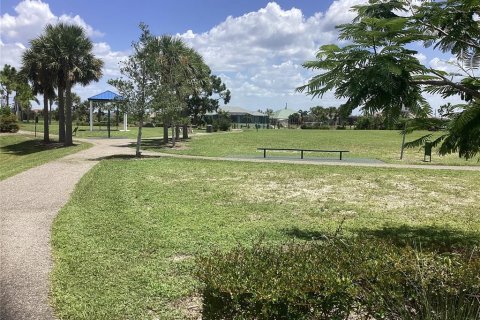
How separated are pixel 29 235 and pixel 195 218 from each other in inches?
113

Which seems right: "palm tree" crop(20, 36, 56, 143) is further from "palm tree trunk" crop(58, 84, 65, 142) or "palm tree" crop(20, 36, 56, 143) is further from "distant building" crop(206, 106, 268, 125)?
"distant building" crop(206, 106, 268, 125)

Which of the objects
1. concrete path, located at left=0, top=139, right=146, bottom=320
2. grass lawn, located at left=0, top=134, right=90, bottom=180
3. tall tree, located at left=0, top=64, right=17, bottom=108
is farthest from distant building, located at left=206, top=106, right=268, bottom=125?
concrete path, located at left=0, top=139, right=146, bottom=320

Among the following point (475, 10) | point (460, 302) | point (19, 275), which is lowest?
point (19, 275)

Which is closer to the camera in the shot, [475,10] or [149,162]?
[475,10]

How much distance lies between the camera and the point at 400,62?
16.0 ft

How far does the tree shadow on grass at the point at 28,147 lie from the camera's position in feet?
85.6

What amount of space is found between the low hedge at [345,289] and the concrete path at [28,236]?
2106 millimetres

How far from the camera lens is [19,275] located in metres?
4.97

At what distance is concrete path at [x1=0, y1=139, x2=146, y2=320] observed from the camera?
4.24 meters

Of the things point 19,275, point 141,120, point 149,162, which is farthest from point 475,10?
point 141,120

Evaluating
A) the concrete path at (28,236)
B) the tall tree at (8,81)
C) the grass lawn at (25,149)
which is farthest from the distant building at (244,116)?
the concrete path at (28,236)

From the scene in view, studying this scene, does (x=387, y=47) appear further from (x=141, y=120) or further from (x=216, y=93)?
(x=216, y=93)

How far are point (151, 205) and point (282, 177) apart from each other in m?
5.74

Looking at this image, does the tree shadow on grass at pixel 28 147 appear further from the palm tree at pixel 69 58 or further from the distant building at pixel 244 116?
the distant building at pixel 244 116
